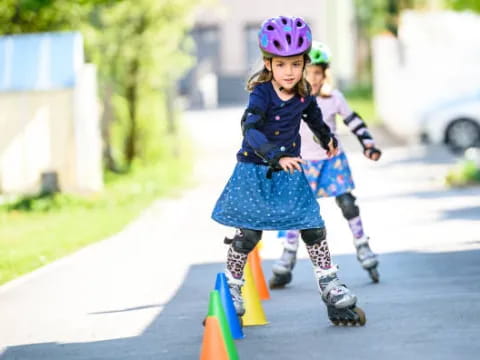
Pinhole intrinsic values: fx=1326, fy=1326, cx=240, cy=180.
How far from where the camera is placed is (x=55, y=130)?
19.2 meters

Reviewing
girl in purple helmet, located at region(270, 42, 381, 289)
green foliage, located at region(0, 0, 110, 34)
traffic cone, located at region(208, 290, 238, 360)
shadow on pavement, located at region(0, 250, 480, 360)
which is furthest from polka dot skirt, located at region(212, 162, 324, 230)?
green foliage, located at region(0, 0, 110, 34)

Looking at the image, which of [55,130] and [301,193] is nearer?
[301,193]

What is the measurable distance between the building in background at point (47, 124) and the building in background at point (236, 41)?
32730mm

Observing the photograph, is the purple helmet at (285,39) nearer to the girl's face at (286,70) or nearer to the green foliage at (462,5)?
the girl's face at (286,70)

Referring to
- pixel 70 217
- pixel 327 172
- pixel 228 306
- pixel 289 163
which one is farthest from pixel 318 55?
pixel 70 217

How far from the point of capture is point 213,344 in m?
6.46

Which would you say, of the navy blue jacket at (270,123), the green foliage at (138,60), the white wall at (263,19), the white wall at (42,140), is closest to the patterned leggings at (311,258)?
the navy blue jacket at (270,123)

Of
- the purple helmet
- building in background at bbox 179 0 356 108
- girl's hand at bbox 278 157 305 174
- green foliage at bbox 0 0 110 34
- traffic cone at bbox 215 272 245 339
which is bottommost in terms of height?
building in background at bbox 179 0 356 108

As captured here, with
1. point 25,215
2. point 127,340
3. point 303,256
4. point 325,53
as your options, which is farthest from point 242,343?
point 25,215

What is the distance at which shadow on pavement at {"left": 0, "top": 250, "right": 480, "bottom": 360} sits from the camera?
7.00 m

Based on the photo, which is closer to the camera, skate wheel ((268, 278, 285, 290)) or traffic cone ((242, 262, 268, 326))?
traffic cone ((242, 262, 268, 326))

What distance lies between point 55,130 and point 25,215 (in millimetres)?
2579

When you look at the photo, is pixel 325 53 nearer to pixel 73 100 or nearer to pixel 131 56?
pixel 73 100

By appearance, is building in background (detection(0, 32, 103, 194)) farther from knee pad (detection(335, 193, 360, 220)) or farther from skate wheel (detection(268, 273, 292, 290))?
Answer: knee pad (detection(335, 193, 360, 220))
